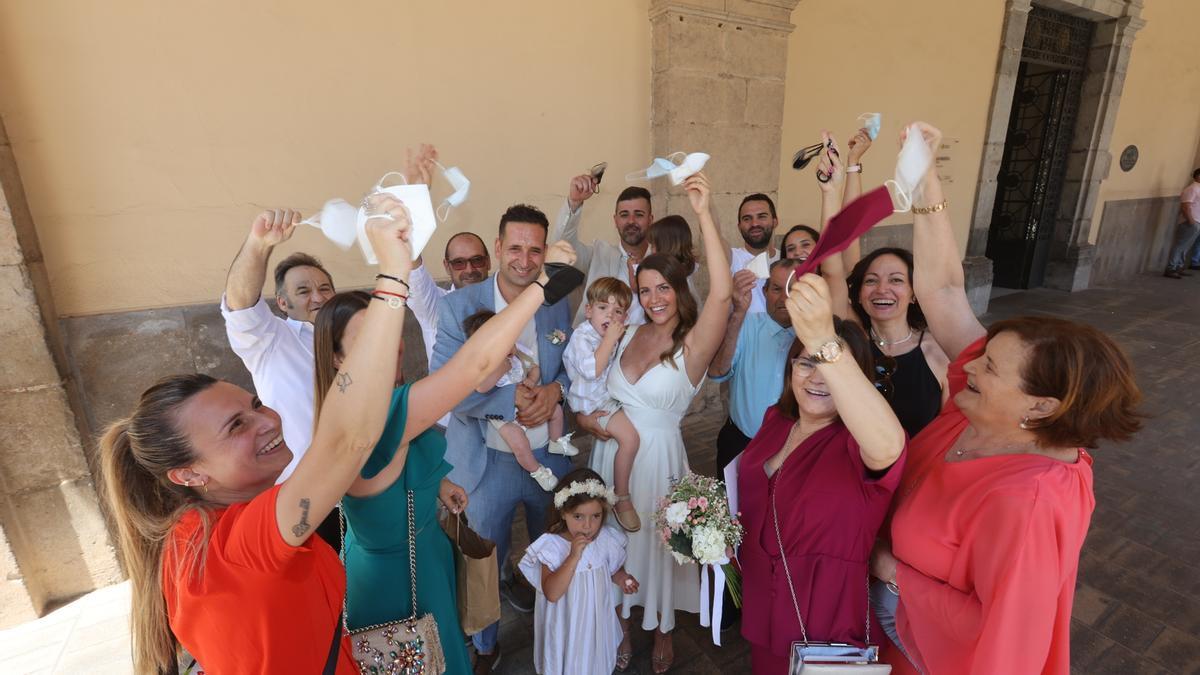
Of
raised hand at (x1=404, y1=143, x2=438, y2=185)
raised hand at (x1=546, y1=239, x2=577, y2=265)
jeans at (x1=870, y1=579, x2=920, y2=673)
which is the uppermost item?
raised hand at (x1=404, y1=143, x2=438, y2=185)

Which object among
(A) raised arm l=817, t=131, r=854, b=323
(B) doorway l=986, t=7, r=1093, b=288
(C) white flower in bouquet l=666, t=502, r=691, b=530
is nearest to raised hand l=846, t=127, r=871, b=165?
(A) raised arm l=817, t=131, r=854, b=323

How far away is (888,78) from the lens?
6.74 meters

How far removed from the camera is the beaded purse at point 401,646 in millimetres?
1654

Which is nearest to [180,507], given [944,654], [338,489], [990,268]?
[338,489]

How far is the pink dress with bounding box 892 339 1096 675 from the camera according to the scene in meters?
1.41

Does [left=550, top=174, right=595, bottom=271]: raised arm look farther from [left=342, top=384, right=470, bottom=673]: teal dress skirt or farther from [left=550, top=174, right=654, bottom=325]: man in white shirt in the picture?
[left=342, top=384, right=470, bottom=673]: teal dress skirt

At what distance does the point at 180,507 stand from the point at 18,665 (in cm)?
296

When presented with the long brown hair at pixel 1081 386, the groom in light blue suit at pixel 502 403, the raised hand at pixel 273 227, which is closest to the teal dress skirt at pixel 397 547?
the raised hand at pixel 273 227

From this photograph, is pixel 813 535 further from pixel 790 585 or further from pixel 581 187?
pixel 581 187

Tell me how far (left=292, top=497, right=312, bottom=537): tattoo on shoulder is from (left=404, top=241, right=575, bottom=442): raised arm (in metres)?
0.35

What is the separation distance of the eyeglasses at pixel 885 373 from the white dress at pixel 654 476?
84 cm

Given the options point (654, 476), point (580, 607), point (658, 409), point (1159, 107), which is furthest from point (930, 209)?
point (1159, 107)

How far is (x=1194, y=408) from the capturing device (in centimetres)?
566

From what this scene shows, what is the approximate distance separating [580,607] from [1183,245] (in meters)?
16.6
